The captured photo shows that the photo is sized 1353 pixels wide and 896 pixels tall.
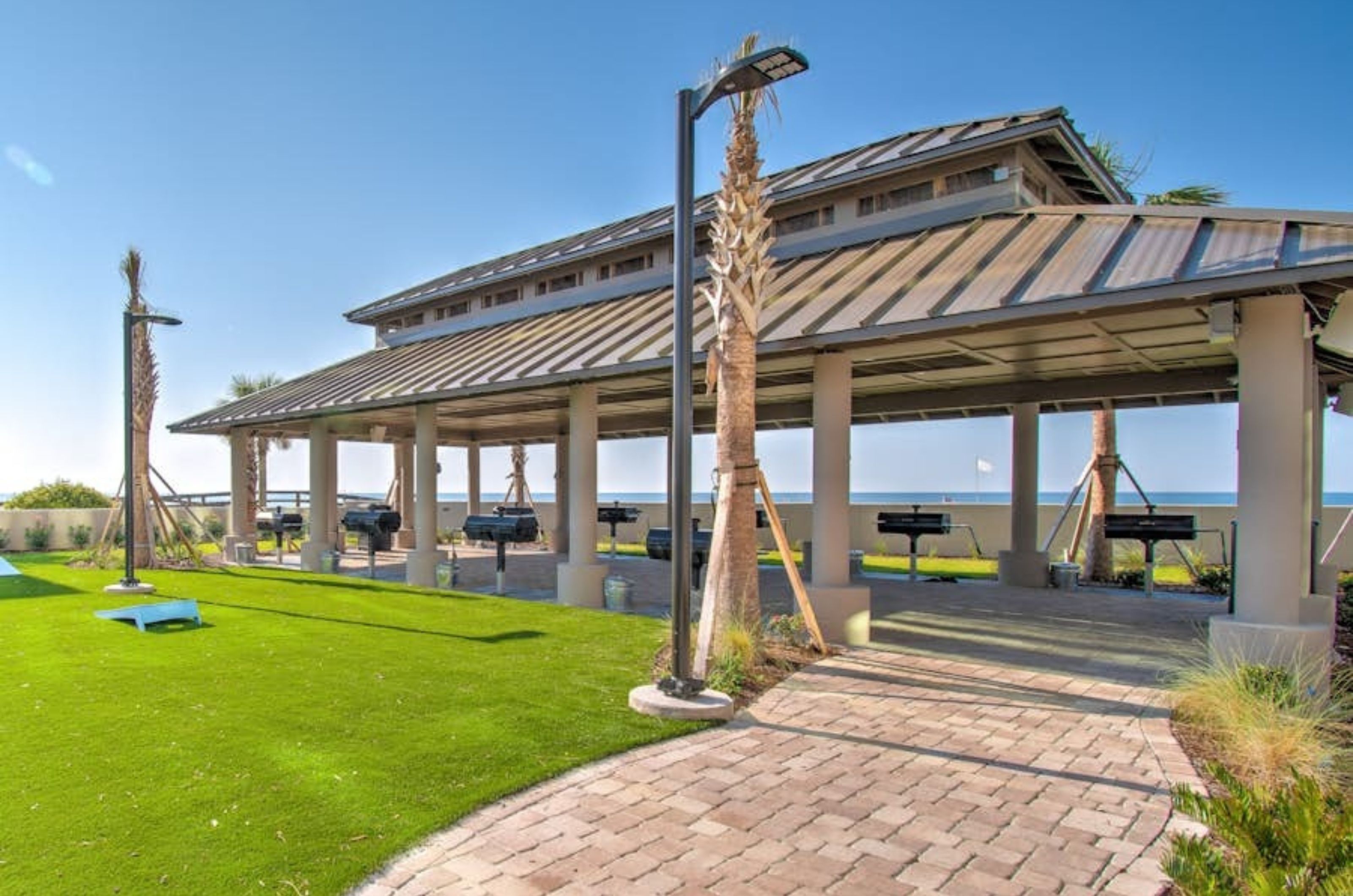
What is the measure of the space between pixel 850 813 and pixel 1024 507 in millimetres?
11301

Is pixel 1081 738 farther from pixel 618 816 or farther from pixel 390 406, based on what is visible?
pixel 390 406

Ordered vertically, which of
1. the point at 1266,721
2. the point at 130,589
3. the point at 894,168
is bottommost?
the point at 130,589

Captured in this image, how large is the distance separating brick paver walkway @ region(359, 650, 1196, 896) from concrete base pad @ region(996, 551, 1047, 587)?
811 centimetres

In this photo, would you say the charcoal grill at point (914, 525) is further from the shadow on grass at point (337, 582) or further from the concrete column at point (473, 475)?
the concrete column at point (473, 475)

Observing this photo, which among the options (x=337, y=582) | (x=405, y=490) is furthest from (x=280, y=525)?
(x=337, y=582)

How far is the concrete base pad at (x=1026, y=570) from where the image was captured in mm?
14383

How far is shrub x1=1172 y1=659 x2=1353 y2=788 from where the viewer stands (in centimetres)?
477

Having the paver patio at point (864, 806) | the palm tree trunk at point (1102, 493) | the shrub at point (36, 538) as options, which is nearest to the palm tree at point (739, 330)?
the paver patio at point (864, 806)

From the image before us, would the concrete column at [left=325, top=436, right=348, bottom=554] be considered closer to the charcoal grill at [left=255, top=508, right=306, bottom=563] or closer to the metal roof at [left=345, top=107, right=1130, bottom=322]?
the charcoal grill at [left=255, top=508, right=306, bottom=563]

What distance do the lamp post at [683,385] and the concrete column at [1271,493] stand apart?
15.3ft

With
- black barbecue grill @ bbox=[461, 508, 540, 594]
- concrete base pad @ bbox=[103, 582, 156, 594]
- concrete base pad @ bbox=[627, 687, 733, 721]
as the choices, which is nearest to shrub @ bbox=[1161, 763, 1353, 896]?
concrete base pad @ bbox=[627, 687, 733, 721]

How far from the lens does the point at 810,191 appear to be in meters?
12.2

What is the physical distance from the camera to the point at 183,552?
1908cm

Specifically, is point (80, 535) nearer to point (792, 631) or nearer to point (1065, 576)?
point (792, 631)
